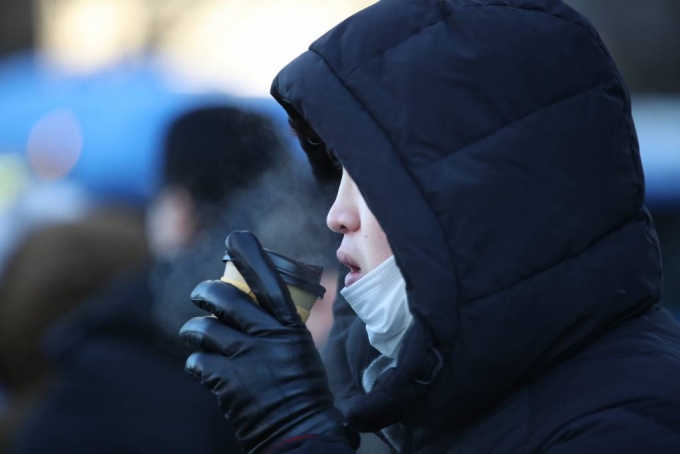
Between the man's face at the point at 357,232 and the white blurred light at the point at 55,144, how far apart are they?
4721mm

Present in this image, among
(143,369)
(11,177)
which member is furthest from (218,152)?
(11,177)

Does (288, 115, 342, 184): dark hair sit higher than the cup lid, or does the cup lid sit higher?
(288, 115, 342, 184): dark hair

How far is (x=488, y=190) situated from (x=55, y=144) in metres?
5.31

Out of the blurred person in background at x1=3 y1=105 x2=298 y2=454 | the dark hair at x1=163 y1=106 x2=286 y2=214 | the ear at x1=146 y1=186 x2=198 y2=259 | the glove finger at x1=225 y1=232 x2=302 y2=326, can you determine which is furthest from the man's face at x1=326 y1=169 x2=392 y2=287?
the ear at x1=146 y1=186 x2=198 y2=259

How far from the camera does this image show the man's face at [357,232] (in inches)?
69.1

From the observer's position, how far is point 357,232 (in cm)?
179

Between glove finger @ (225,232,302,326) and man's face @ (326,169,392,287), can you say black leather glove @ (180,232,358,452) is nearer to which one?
glove finger @ (225,232,302,326)

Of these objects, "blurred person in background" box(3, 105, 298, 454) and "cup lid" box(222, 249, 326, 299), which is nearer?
"cup lid" box(222, 249, 326, 299)

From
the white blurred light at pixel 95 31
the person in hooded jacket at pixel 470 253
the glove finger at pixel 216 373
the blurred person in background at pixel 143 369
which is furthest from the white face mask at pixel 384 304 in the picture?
the white blurred light at pixel 95 31

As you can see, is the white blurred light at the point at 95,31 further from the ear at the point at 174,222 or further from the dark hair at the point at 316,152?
the dark hair at the point at 316,152

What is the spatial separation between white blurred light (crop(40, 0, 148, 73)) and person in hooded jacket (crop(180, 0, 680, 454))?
698 cm

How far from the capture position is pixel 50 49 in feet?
32.3

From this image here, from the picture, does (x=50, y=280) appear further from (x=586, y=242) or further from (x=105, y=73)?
(x=105, y=73)

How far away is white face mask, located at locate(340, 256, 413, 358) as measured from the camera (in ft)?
5.78
